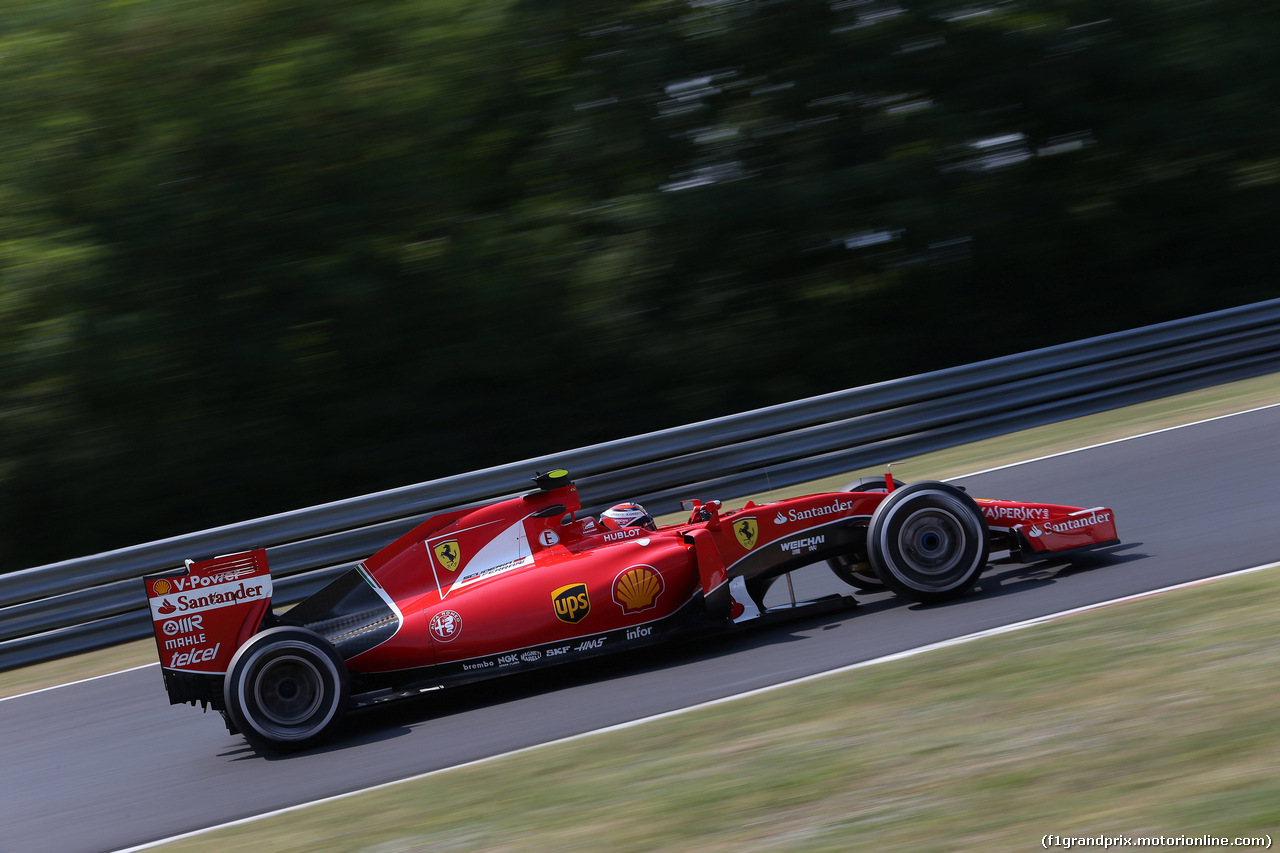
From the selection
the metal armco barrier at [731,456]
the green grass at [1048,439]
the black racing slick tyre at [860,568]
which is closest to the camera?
the black racing slick tyre at [860,568]

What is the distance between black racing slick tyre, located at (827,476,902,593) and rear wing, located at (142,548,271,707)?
3219mm

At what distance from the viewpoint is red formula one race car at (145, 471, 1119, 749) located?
5.98m

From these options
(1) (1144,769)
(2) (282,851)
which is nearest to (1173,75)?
(1) (1144,769)

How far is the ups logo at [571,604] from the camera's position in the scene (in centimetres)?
617

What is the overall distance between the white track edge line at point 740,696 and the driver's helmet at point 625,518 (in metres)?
1.30

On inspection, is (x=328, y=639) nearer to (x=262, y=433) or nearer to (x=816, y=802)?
(x=816, y=802)

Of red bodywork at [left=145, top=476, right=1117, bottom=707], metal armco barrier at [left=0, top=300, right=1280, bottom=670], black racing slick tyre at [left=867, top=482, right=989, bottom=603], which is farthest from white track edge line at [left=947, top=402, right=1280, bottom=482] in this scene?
black racing slick tyre at [left=867, top=482, right=989, bottom=603]

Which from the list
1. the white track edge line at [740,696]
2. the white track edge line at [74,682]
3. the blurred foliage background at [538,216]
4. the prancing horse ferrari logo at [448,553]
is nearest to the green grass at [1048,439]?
the white track edge line at [74,682]

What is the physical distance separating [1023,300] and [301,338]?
8.17 meters

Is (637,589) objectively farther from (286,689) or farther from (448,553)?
(286,689)

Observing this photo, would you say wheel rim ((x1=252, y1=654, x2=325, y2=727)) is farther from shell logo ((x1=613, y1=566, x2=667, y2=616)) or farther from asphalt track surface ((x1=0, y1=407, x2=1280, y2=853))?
shell logo ((x1=613, y1=566, x2=667, y2=616))

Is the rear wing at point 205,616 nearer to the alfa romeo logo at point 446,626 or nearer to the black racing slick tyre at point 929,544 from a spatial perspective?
the alfa romeo logo at point 446,626

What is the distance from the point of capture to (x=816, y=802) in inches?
164

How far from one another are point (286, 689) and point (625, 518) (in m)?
1.98
